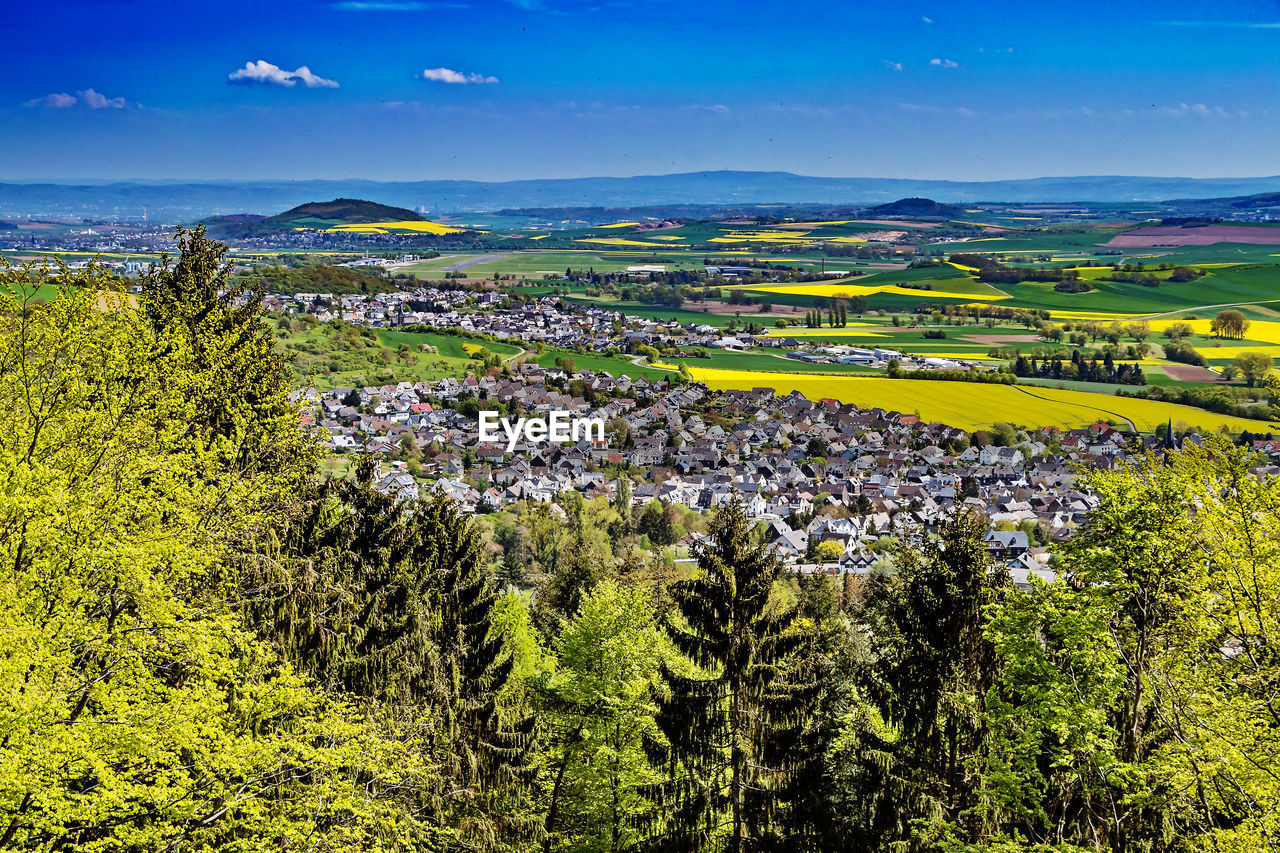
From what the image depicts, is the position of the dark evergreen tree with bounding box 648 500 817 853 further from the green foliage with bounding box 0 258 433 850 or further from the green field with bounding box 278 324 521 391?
the green field with bounding box 278 324 521 391

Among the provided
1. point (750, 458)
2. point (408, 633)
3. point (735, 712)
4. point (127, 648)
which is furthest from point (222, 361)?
point (750, 458)

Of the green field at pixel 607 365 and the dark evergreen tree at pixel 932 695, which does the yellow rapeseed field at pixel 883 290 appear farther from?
the dark evergreen tree at pixel 932 695

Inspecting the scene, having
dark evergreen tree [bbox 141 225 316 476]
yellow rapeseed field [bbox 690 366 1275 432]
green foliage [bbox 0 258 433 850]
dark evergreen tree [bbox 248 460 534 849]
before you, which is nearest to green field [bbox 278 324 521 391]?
yellow rapeseed field [bbox 690 366 1275 432]

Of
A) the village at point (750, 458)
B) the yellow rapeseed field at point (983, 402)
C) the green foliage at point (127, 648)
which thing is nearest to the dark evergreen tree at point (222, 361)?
the green foliage at point (127, 648)

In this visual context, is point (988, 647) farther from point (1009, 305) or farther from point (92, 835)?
point (1009, 305)

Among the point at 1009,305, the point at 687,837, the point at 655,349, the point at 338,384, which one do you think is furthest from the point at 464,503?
the point at 1009,305

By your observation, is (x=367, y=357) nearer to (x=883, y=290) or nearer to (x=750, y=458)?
(x=750, y=458)
